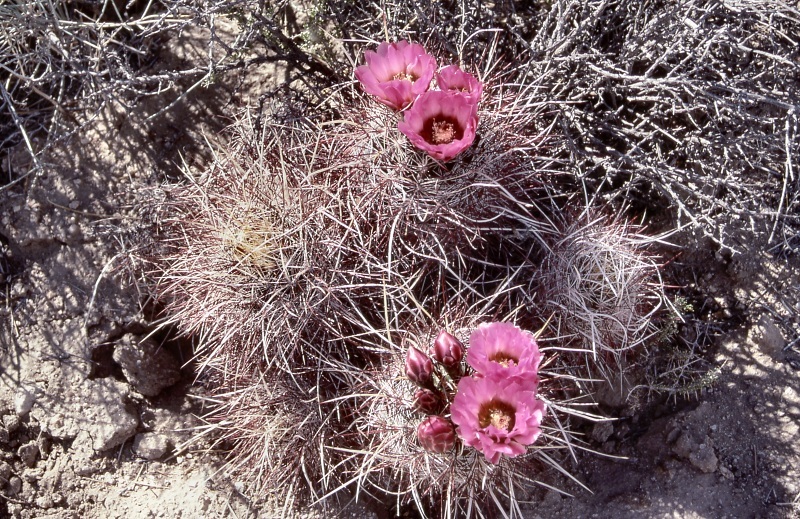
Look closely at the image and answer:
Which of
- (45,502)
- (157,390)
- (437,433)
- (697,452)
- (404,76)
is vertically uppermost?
(404,76)

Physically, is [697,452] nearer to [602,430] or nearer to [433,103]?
[602,430]

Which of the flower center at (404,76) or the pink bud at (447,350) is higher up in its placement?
the flower center at (404,76)

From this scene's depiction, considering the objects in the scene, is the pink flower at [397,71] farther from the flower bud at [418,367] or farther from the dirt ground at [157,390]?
the dirt ground at [157,390]

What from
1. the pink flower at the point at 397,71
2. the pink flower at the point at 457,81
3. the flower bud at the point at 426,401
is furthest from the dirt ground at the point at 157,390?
the pink flower at the point at 457,81

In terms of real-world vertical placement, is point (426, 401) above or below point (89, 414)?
above

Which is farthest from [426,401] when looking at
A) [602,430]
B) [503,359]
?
[602,430]

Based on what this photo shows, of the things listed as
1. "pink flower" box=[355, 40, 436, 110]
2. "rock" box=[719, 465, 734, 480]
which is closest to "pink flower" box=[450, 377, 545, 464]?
"pink flower" box=[355, 40, 436, 110]
